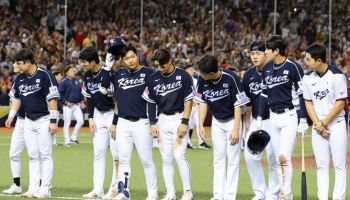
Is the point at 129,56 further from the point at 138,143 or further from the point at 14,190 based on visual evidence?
the point at 14,190

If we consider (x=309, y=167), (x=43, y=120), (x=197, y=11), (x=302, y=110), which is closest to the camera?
(x=302, y=110)

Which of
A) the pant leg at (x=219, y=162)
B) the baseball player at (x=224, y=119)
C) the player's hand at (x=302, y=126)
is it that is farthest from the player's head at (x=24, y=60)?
the player's hand at (x=302, y=126)

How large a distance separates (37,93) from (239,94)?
3189 millimetres

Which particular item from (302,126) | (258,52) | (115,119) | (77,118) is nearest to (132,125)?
(115,119)

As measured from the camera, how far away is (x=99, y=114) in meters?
14.9

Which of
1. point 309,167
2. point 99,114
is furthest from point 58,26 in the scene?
point 99,114

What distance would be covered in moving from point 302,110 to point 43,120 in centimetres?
395

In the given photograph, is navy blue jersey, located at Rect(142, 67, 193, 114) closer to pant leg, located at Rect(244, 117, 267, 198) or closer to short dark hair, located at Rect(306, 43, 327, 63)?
pant leg, located at Rect(244, 117, 267, 198)

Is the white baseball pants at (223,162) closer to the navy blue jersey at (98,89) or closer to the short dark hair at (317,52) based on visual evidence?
the short dark hair at (317,52)

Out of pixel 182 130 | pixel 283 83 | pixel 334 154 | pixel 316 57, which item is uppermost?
pixel 316 57

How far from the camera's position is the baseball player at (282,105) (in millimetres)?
13242

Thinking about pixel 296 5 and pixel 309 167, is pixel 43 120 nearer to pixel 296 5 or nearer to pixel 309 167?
pixel 309 167

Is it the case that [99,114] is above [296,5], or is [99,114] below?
below

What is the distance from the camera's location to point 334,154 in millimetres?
12766
